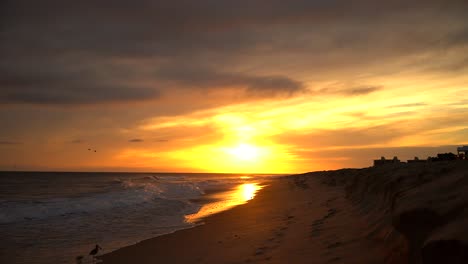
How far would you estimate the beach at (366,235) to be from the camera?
3.96 metres

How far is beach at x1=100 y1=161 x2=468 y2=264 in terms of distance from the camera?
3965mm

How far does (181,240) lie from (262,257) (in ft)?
15.7

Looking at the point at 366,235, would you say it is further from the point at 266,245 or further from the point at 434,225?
the point at 434,225

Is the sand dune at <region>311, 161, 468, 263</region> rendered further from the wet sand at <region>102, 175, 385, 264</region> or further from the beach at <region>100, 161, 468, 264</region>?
the wet sand at <region>102, 175, 385, 264</region>

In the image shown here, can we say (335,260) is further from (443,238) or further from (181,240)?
(181,240)

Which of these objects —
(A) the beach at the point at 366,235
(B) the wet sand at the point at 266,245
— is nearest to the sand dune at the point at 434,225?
(A) the beach at the point at 366,235

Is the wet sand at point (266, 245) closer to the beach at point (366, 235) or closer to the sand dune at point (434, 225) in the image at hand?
the beach at point (366, 235)

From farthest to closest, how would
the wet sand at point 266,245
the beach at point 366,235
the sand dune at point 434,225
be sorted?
the wet sand at point 266,245 → the beach at point 366,235 → the sand dune at point 434,225

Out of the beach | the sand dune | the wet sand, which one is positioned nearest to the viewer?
the sand dune

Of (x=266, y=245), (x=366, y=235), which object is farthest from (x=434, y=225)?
(x=266, y=245)

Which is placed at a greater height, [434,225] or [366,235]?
[434,225]

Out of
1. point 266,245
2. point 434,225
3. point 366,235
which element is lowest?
point 266,245

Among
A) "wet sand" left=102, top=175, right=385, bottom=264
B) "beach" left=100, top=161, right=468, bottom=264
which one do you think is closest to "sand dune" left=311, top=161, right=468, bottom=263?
"beach" left=100, top=161, right=468, bottom=264

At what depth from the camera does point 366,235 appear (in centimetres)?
700
